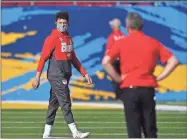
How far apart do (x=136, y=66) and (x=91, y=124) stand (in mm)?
6309

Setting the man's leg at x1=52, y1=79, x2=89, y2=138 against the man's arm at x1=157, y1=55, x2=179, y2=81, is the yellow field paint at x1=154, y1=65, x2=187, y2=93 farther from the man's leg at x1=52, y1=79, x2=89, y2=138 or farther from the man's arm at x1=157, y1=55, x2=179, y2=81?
the man's arm at x1=157, y1=55, x2=179, y2=81

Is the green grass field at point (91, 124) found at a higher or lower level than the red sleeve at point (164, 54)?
lower

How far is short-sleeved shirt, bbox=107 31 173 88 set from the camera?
734cm

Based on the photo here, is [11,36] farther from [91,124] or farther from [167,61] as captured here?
[167,61]

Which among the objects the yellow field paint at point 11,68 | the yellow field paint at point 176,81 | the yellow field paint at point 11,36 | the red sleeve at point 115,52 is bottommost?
the yellow field paint at point 176,81

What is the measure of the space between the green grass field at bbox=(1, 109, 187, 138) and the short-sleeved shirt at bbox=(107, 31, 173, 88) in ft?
14.4

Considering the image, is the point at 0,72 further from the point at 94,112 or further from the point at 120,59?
the point at 120,59

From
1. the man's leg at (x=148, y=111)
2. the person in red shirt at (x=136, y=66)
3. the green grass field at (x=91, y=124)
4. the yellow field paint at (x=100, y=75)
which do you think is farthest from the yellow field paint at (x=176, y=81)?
the person in red shirt at (x=136, y=66)

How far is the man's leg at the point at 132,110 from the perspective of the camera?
24.3 feet

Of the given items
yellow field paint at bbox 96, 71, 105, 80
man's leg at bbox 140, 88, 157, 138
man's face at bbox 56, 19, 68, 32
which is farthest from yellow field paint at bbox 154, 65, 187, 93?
man's leg at bbox 140, 88, 157, 138

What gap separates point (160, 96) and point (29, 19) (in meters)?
3.54

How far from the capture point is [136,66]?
24.1 ft

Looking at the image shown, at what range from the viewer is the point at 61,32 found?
1030cm

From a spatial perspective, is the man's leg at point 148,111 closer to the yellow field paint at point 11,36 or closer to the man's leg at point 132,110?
the man's leg at point 132,110
